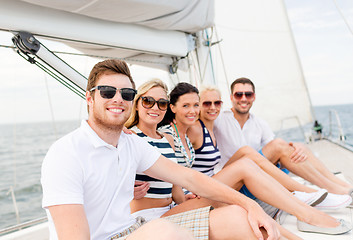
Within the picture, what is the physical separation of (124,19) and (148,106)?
67 cm

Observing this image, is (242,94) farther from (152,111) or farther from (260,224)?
(260,224)

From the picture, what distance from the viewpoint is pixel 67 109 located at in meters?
3.23

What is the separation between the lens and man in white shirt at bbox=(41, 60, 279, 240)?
0.83m

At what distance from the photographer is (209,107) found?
2.28 metres

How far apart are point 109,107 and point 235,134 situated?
1613 millimetres

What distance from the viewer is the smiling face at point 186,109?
6.43 ft

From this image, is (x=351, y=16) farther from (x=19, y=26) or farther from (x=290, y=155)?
(x=19, y=26)

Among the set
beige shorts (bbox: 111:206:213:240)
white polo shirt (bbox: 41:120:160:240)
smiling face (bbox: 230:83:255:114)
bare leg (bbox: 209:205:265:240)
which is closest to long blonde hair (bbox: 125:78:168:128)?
white polo shirt (bbox: 41:120:160:240)

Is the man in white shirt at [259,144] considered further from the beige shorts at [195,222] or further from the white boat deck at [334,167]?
the beige shorts at [195,222]

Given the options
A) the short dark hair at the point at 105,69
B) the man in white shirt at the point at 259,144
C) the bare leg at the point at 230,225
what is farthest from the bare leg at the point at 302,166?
the short dark hair at the point at 105,69

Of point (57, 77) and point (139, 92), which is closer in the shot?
point (139, 92)

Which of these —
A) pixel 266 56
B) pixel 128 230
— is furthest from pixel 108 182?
pixel 266 56

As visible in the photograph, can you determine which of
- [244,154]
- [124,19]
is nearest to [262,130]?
[244,154]

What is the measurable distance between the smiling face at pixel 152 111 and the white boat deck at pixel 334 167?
3.27 feet
